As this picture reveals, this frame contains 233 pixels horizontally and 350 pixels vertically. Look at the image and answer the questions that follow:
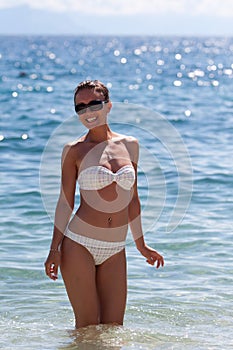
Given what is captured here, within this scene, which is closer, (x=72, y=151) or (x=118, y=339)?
(x=72, y=151)

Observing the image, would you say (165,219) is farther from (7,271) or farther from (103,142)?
(103,142)

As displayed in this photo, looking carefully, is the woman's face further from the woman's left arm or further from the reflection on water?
the reflection on water

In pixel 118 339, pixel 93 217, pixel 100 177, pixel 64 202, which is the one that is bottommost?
pixel 118 339

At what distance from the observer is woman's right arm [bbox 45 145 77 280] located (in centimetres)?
549

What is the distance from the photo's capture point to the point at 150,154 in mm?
17047

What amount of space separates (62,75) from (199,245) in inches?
1436

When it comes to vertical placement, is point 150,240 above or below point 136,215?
below

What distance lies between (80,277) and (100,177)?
74cm

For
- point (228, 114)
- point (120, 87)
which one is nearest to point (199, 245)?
point (228, 114)

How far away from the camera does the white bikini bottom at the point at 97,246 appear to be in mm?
5527

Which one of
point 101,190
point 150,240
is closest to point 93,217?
point 101,190

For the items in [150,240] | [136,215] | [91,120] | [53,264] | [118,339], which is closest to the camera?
[53,264]

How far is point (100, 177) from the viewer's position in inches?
216

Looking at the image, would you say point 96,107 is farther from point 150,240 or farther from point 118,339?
point 150,240
